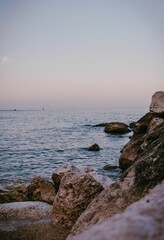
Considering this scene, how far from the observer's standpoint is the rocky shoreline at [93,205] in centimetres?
196

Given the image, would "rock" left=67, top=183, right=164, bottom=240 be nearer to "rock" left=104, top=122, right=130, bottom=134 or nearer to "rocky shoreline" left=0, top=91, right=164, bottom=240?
"rocky shoreline" left=0, top=91, right=164, bottom=240

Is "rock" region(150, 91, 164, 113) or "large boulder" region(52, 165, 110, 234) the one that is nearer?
"large boulder" region(52, 165, 110, 234)

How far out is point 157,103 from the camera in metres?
11.9

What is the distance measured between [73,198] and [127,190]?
7.41ft

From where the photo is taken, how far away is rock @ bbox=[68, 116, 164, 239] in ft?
12.1

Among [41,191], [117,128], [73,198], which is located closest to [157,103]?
[41,191]

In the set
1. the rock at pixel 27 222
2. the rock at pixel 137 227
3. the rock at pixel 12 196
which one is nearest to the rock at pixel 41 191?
the rock at pixel 12 196

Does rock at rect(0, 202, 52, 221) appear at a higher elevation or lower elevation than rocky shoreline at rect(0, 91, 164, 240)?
lower

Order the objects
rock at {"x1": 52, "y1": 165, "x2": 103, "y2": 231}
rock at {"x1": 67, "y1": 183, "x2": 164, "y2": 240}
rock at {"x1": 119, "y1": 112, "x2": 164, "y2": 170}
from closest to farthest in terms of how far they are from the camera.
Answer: rock at {"x1": 67, "y1": 183, "x2": 164, "y2": 240} → rock at {"x1": 52, "y1": 165, "x2": 103, "y2": 231} → rock at {"x1": 119, "y1": 112, "x2": 164, "y2": 170}

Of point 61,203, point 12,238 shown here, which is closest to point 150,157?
point 61,203

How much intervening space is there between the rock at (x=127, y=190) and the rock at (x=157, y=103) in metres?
7.90

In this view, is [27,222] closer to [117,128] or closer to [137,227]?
[137,227]

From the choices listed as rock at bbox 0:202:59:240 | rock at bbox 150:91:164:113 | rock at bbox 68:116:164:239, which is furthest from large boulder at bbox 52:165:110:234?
rock at bbox 150:91:164:113

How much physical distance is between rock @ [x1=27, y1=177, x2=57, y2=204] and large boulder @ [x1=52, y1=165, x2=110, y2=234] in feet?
8.25
